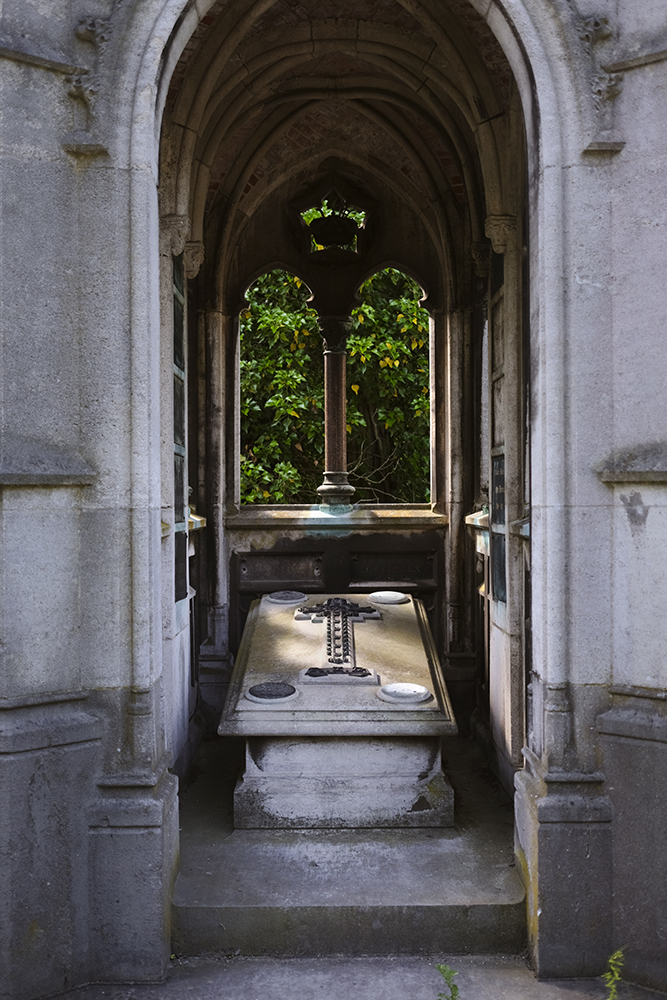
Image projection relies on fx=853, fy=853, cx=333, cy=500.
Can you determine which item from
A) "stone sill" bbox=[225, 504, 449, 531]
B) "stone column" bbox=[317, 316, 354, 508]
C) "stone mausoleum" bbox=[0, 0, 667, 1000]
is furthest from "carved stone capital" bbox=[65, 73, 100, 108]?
"stone column" bbox=[317, 316, 354, 508]

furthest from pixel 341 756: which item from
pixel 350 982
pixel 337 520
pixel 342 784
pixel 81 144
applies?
pixel 81 144

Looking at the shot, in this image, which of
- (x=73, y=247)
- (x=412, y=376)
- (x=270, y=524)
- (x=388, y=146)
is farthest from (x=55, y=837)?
(x=412, y=376)

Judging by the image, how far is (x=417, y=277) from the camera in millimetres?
7234

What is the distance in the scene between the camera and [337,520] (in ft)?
22.6

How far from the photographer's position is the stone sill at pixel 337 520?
6.80m

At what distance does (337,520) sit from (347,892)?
355cm

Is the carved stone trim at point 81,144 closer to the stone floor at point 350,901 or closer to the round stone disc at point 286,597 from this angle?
the stone floor at point 350,901

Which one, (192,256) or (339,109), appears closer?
(192,256)

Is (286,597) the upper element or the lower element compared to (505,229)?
lower

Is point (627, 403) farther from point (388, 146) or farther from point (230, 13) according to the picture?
point (388, 146)

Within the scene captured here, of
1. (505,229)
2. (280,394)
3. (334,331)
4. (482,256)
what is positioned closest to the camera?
(505,229)

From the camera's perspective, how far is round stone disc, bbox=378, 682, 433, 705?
4.44m

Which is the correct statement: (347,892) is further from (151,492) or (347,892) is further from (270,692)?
(151,492)

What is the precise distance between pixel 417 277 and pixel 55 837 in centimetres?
538
